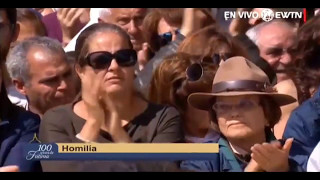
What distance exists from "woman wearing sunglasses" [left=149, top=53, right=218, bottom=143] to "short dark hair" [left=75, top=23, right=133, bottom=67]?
0.35 meters

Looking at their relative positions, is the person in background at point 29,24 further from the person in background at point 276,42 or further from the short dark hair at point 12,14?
the person in background at point 276,42

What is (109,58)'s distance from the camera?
743 cm

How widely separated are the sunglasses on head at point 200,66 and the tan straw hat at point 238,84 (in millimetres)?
43

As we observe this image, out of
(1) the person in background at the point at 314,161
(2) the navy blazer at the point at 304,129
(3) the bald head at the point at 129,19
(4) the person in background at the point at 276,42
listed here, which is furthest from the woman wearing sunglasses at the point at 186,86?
(1) the person in background at the point at 314,161

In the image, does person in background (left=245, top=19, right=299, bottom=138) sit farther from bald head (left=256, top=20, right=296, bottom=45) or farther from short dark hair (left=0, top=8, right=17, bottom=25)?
short dark hair (left=0, top=8, right=17, bottom=25)

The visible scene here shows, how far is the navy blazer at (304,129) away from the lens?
24.6 ft

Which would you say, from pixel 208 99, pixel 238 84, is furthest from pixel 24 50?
pixel 238 84

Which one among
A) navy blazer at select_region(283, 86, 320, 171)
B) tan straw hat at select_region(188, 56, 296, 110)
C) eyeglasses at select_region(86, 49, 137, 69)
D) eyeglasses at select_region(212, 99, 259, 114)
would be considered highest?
eyeglasses at select_region(86, 49, 137, 69)

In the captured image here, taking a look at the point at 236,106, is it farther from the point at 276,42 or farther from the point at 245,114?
the point at 276,42

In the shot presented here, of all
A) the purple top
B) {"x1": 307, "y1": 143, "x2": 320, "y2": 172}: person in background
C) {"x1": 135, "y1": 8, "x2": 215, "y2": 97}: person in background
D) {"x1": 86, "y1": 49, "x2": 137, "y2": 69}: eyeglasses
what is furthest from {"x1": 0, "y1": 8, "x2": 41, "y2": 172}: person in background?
{"x1": 307, "y1": 143, "x2": 320, "y2": 172}: person in background

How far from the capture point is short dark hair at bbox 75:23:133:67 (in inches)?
295
